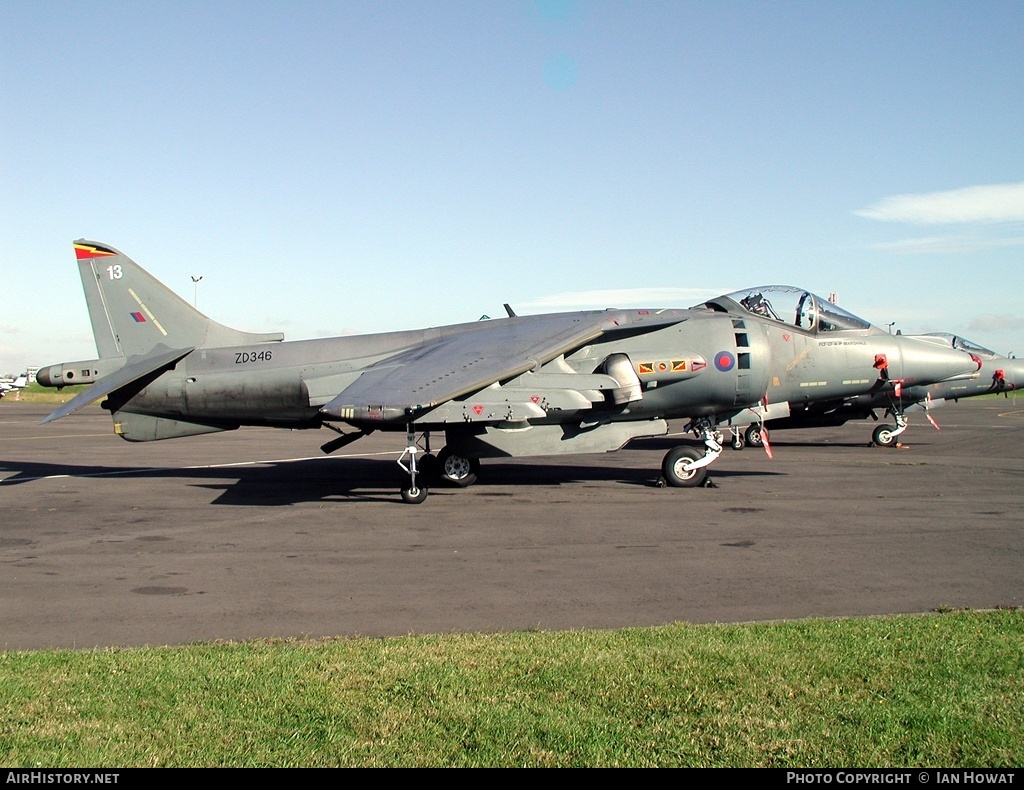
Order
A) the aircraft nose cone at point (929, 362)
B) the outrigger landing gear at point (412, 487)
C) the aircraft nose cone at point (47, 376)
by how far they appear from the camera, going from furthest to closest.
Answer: the aircraft nose cone at point (929, 362) < the aircraft nose cone at point (47, 376) < the outrigger landing gear at point (412, 487)

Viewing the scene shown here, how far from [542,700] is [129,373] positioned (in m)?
13.0

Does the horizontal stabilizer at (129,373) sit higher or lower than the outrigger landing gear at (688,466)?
higher

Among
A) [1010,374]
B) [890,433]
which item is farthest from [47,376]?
[1010,374]

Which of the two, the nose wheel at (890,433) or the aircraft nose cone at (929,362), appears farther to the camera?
the nose wheel at (890,433)

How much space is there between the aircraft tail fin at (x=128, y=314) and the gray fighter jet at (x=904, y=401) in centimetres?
1412

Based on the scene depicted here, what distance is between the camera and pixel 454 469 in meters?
→ 16.2

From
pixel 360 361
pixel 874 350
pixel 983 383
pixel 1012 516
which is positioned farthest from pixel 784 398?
pixel 983 383

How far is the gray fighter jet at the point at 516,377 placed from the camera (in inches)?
565

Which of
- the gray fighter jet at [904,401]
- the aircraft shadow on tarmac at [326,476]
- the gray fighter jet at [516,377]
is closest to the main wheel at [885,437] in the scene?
the gray fighter jet at [904,401]

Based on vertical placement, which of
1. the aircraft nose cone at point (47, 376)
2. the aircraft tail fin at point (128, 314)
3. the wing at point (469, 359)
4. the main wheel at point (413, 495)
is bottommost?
the main wheel at point (413, 495)

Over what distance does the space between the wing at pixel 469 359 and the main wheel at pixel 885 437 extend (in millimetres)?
11985

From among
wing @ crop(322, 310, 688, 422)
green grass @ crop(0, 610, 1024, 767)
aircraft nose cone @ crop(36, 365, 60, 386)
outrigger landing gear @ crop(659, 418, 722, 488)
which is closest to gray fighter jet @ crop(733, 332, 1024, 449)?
outrigger landing gear @ crop(659, 418, 722, 488)

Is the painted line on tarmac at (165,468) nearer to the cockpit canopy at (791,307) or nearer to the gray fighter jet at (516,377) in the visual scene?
the gray fighter jet at (516,377)

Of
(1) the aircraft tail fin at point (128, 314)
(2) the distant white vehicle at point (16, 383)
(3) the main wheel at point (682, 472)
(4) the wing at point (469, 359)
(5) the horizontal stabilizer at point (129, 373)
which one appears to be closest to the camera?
(4) the wing at point (469, 359)
